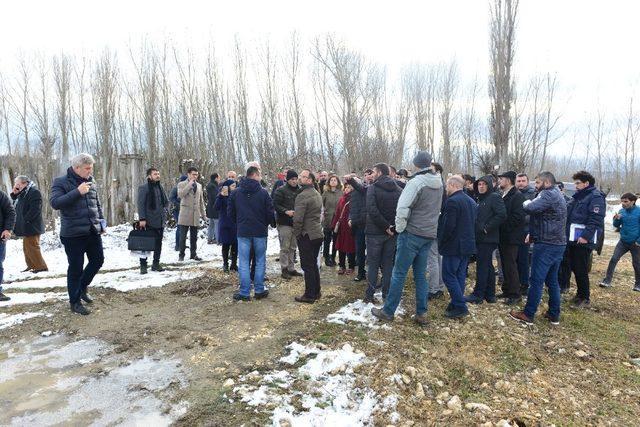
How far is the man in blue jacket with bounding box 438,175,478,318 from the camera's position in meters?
5.43

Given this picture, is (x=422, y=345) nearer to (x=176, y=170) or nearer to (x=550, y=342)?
(x=550, y=342)

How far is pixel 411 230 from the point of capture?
196 inches

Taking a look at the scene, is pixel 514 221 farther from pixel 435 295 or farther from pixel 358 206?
pixel 358 206

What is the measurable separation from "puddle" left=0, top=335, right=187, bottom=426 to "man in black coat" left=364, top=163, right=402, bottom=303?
2969 millimetres

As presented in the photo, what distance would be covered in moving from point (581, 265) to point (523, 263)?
2.76 feet

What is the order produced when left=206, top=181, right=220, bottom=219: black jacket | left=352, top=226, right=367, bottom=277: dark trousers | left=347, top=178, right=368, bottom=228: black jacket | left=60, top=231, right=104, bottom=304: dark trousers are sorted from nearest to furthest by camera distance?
→ left=60, top=231, right=104, bottom=304: dark trousers → left=347, top=178, right=368, bottom=228: black jacket → left=352, top=226, right=367, bottom=277: dark trousers → left=206, top=181, right=220, bottom=219: black jacket

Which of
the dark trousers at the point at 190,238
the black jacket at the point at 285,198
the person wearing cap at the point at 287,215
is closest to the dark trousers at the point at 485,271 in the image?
the person wearing cap at the point at 287,215

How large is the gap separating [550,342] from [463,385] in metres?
1.83

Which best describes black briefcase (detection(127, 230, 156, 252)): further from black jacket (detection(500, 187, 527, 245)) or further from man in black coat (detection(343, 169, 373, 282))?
black jacket (detection(500, 187, 527, 245))

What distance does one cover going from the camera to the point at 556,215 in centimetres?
534

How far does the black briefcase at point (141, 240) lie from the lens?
24.5 ft

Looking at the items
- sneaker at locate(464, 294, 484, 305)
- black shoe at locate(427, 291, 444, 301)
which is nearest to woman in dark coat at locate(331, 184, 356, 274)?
black shoe at locate(427, 291, 444, 301)

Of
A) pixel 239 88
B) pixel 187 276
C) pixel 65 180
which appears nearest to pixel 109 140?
pixel 239 88

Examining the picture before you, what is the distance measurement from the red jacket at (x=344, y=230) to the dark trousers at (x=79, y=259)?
13.3ft
